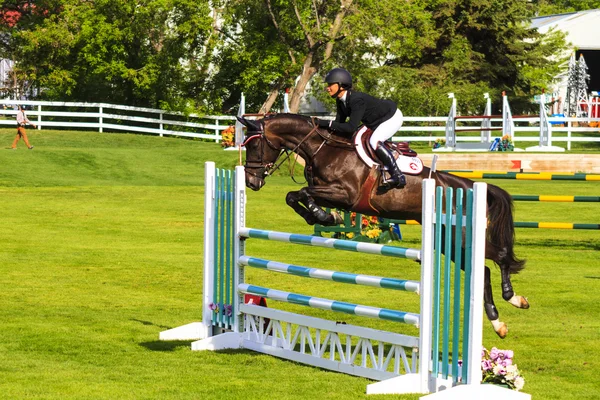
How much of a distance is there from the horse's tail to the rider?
2.70ft

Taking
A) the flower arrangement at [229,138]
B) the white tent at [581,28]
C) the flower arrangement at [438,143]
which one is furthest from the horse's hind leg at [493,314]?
the white tent at [581,28]

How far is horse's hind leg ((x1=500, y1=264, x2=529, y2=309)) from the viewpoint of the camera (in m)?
7.98

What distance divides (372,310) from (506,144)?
23037mm

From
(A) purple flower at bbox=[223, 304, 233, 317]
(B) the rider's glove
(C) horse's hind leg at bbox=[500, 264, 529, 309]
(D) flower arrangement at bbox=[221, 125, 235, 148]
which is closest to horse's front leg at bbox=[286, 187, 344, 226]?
(B) the rider's glove

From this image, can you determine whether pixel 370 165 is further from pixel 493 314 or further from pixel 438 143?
pixel 438 143

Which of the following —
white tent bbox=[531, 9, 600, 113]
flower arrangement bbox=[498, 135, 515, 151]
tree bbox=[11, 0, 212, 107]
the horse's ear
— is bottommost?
flower arrangement bbox=[498, 135, 515, 151]

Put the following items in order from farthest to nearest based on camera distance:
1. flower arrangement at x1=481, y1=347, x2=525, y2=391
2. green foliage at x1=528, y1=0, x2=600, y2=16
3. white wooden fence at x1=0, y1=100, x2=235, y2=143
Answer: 1. green foliage at x1=528, y1=0, x2=600, y2=16
2. white wooden fence at x1=0, y1=100, x2=235, y2=143
3. flower arrangement at x1=481, y1=347, x2=525, y2=391

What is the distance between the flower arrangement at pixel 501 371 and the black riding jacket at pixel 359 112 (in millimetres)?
2896

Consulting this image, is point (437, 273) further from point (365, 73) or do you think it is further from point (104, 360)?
point (365, 73)

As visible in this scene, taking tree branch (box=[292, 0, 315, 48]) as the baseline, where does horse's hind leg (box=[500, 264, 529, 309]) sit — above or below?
below

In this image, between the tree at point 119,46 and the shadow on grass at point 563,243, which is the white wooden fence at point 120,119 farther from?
the shadow on grass at point 563,243

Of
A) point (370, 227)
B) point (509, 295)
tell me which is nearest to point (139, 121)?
point (370, 227)

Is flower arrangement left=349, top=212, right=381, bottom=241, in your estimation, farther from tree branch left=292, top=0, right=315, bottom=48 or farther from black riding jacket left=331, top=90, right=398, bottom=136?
tree branch left=292, top=0, right=315, bottom=48

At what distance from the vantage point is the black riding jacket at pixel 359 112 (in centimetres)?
856
